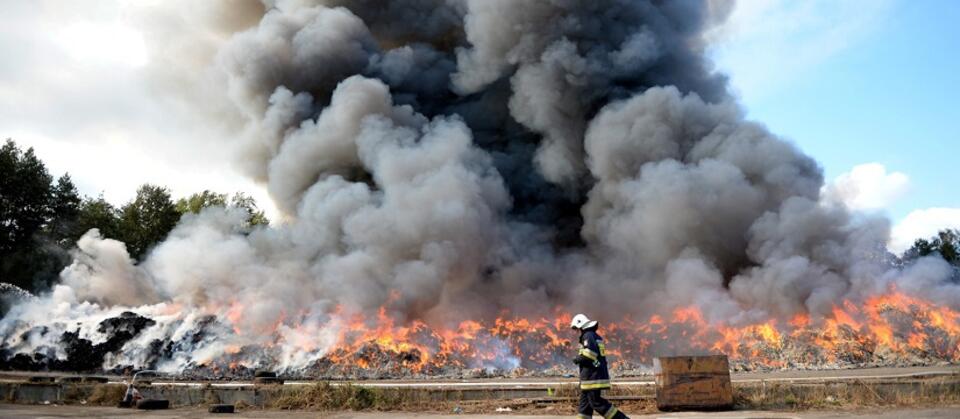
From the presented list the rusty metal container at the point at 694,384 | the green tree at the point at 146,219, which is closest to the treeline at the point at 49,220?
the green tree at the point at 146,219

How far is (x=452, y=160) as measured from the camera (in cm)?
2864

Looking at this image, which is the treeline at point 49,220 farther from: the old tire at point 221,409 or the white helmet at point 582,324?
the white helmet at point 582,324

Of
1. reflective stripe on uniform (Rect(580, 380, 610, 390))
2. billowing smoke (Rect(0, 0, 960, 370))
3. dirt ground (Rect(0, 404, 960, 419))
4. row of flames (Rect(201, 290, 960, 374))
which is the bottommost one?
dirt ground (Rect(0, 404, 960, 419))

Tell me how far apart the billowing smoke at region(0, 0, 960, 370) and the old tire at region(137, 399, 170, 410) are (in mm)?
8196

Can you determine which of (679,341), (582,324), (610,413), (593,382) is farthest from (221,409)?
(679,341)

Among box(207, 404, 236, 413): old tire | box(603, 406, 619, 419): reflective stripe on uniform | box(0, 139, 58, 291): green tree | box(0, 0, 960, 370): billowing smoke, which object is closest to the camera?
box(603, 406, 619, 419): reflective stripe on uniform

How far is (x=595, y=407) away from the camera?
9109 millimetres

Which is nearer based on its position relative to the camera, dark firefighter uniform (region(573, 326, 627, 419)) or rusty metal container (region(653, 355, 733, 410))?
dark firefighter uniform (region(573, 326, 627, 419))

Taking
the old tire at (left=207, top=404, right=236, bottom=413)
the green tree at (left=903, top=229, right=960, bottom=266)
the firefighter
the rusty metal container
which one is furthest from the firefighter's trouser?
the green tree at (left=903, top=229, right=960, bottom=266)

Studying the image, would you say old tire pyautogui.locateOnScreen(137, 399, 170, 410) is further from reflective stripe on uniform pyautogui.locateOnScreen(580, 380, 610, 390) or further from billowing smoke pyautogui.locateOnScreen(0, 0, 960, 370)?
reflective stripe on uniform pyautogui.locateOnScreen(580, 380, 610, 390)

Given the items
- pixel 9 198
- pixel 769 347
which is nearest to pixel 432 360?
pixel 769 347

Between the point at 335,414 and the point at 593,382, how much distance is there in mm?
6283

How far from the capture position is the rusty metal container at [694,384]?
39.5ft

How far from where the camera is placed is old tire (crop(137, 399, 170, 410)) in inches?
575
